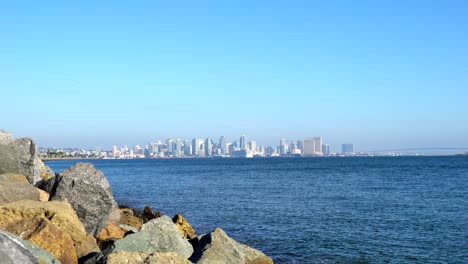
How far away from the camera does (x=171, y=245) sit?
13.7 metres

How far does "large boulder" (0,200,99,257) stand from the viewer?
495 inches

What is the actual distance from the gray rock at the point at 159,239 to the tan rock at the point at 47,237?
1530 mm

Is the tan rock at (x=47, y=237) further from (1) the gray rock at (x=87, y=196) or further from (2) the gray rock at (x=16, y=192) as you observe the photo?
(1) the gray rock at (x=87, y=196)

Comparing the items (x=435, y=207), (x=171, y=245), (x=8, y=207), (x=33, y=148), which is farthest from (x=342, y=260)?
(x=435, y=207)

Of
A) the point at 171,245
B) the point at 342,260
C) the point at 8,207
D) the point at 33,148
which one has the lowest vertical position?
the point at 342,260

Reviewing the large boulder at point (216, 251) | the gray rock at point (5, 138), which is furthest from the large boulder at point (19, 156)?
the large boulder at point (216, 251)

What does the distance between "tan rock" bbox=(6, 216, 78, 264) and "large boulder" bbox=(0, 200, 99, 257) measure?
101cm

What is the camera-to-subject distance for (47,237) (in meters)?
10.9

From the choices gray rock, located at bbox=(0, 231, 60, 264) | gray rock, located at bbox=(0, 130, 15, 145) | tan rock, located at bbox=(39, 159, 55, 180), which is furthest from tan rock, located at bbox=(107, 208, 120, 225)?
gray rock, located at bbox=(0, 231, 60, 264)

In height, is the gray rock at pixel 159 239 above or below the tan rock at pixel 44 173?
below

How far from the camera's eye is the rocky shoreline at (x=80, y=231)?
9523 millimetres

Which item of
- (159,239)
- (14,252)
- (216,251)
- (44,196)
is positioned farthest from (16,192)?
(14,252)

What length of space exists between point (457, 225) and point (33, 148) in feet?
73.4

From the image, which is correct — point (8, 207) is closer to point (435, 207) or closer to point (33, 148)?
point (33, 148)
